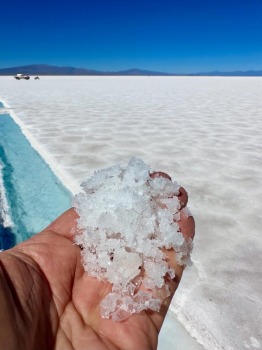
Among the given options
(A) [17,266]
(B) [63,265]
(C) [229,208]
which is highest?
(A) [17,266]

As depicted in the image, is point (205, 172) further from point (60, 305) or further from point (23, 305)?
point (23, 305)

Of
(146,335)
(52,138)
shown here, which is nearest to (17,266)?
(146,335)

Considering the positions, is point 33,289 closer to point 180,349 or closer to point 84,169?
point 180,349

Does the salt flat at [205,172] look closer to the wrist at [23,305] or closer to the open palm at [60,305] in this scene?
the open palm at [60,305]

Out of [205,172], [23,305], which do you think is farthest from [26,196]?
[23,305]

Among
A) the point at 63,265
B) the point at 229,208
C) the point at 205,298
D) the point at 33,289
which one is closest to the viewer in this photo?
the point at 33,289

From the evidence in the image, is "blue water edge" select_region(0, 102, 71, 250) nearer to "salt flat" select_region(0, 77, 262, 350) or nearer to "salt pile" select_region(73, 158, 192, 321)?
"salt flat" select_region(0, 77, 262, 350)

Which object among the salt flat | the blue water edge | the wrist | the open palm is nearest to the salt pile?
the open palm
